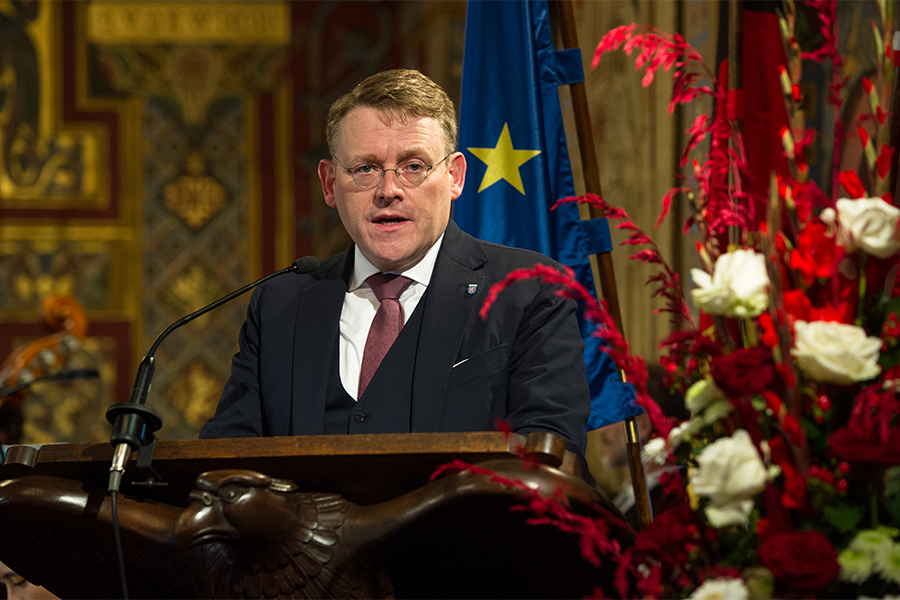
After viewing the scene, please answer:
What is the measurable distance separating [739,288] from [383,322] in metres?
1.09

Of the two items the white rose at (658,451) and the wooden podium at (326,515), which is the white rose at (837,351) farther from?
the wooden podium at (326,515)

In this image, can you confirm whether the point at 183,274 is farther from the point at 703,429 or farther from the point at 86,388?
the point at 703,429

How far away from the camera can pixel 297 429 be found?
6.24 ft

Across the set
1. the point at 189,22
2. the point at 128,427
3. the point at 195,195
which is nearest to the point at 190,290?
the point at 195,195

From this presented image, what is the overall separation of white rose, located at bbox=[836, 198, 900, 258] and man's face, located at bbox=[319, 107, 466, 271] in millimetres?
1139

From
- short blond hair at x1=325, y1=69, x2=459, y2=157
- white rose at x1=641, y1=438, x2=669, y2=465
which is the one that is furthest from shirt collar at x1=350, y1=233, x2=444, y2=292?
white rose at x1=641, y1=438, x2=669, y2=465

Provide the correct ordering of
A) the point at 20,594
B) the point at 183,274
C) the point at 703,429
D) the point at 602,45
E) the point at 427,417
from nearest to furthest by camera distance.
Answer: the point at 703,429
the point at 602,45
the point at 427,417
the point at 20,594
the point at 183,274

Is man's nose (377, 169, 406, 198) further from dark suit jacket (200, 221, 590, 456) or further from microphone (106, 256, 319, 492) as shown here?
microphone (106, 256, 319, 492)

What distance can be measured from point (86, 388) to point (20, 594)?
502cm

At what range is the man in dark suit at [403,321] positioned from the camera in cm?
186

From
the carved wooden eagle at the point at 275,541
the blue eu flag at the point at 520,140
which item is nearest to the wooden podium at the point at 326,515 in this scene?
the carved wooden eagle at the point at 275,541

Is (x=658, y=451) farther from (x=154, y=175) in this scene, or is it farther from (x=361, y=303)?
(x=154, y=175)

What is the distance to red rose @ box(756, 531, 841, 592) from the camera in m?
0.94

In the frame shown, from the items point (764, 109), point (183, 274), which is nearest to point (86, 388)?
point (183, 274)
